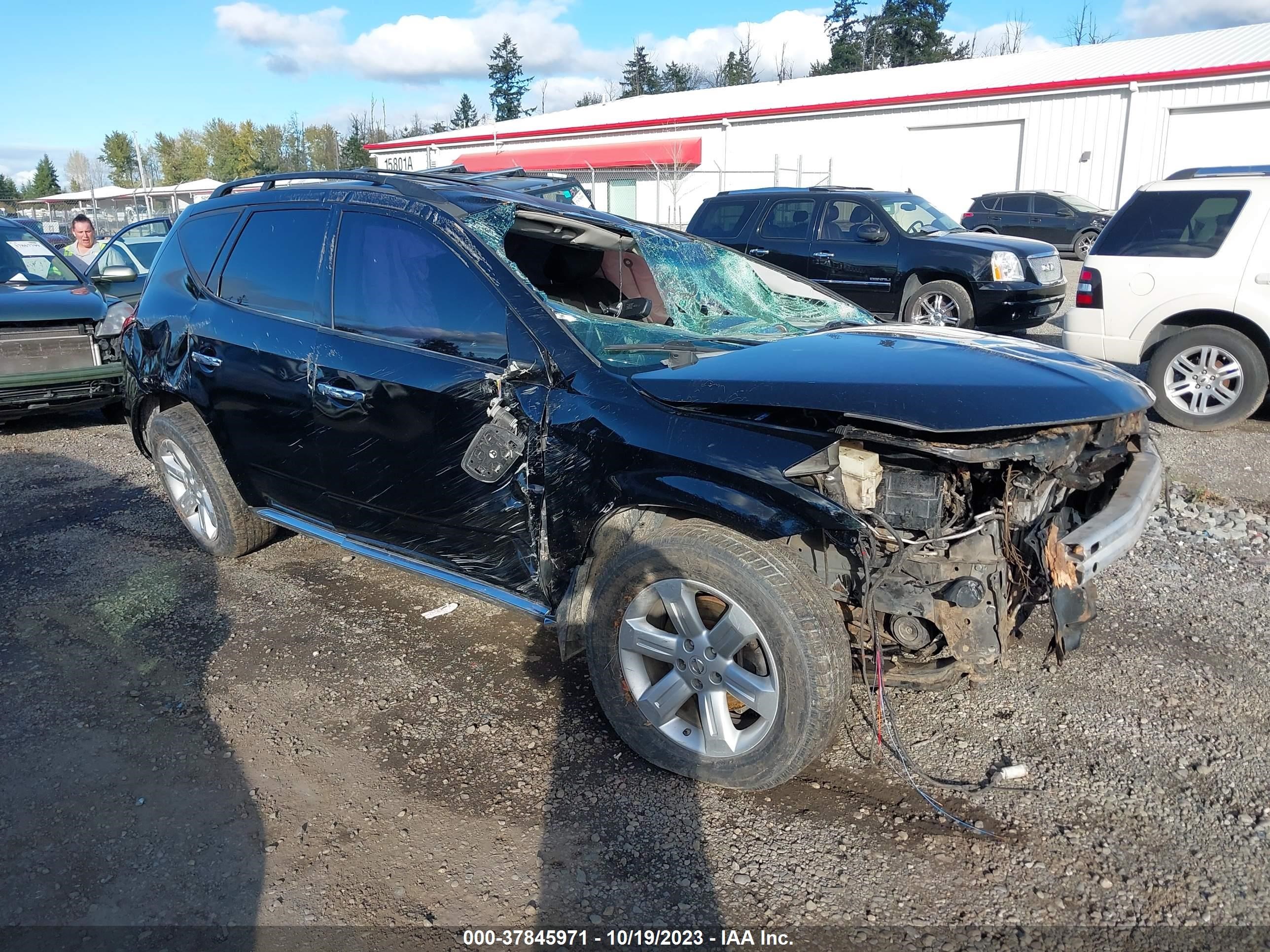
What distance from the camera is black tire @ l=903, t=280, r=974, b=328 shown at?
9734 mm

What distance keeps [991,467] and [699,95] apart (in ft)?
131

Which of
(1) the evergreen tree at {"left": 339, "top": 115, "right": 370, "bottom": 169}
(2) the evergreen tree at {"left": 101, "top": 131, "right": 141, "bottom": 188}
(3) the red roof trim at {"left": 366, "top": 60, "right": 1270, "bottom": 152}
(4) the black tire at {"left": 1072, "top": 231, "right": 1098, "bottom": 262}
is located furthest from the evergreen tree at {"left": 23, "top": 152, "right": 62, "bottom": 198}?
(4) the black tire at {"left": 1072, "top": 231, "right": 1098, "bottom": 262}

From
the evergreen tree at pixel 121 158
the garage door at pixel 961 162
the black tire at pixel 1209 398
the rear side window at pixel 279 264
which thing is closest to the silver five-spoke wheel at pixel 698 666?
the rear side window at pixel 279 264

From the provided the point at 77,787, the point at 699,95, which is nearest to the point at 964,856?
the point at 77,787

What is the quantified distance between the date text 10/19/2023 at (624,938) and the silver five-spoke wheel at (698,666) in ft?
1.90

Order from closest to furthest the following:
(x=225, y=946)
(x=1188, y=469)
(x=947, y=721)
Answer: (x=225, y=946) < (x=947, y=721) < (x=1188, y=469)

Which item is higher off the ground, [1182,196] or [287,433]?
[1182,196]

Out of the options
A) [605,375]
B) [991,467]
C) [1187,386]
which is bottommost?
[1187,386]

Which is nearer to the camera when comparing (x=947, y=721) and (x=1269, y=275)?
(x=947, y=721)

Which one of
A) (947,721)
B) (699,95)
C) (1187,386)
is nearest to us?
(947,721)

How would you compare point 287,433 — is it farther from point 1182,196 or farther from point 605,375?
point 1182,196

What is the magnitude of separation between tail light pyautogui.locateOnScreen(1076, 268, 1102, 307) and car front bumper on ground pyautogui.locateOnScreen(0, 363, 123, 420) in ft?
26.7

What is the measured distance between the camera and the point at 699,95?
3897 cm

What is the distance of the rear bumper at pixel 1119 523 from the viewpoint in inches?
105
